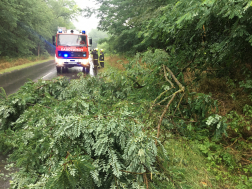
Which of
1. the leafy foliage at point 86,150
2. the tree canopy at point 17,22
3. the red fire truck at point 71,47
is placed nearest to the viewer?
the leafy foliage at point 86,150

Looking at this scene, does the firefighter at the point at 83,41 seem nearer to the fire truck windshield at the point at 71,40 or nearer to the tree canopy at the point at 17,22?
the fire truck windshield at the point at 71,40

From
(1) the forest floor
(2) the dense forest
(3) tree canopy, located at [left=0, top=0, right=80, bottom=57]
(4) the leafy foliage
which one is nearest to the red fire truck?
(3) tree canopy, located at [left=0, top=0, right=80, bottom=57]

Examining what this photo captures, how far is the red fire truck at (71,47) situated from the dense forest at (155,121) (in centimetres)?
650

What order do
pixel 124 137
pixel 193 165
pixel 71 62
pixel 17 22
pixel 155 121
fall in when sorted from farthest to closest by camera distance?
pixel 17 22
pixel 71 62
pixel 193 165
pixel 155 121
pixel 124 137

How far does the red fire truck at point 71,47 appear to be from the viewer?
10.1 m

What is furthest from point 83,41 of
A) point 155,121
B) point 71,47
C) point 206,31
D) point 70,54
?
point 155,121

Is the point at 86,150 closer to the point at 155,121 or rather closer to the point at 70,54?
the point at 155,121

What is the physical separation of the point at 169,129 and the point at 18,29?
21.9 metres

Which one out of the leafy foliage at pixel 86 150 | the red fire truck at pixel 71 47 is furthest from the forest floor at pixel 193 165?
the red fire truck at pixel 71 47

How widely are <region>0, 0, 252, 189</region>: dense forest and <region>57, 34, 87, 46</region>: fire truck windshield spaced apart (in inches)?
266

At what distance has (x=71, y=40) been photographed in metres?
10.3

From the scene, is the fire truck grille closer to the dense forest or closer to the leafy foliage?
the dense forest

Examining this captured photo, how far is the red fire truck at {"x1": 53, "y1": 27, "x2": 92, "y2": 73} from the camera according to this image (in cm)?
1010

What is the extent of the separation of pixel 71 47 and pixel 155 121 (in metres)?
9.76
